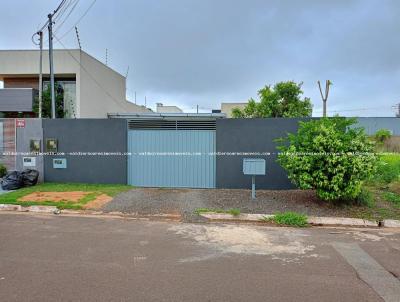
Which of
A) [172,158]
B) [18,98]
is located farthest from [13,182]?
[18,98]

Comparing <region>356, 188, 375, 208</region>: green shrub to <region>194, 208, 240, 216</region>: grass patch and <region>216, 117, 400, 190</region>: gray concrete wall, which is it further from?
<region>194, 208, 240, 216</region>: grass patch

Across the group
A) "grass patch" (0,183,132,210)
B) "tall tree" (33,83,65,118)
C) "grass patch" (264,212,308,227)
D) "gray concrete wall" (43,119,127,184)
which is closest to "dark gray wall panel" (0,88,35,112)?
"tall tree" (33,83,65,118)

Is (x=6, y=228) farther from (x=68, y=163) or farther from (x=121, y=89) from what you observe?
(x=121, y=89)

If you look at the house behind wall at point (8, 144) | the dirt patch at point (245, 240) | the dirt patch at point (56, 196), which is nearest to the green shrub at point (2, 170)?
the house behind wall at point (8, 144)

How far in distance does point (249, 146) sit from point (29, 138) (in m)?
8.15

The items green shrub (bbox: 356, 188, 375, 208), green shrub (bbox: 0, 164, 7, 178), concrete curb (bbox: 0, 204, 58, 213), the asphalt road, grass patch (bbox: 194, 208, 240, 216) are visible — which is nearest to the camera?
the asphalt road

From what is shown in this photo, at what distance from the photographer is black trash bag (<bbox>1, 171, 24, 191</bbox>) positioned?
34.4ft

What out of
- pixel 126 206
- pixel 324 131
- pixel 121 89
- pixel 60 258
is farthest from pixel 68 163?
pixel 121 89

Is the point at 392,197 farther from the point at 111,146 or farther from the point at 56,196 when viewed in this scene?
the point at 56,196

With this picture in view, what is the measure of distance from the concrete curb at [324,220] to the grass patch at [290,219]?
12 centimetres

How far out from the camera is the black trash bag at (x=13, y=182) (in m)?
10.5

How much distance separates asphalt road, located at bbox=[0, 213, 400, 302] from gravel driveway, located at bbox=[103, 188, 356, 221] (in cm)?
115

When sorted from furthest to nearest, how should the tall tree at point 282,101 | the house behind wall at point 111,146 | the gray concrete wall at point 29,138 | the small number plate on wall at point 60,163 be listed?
the tall tree at point 282,101, the gray concrete wall at point 29,138, the small number plate on wall at point 60,163, the house behind wall at point 111,146

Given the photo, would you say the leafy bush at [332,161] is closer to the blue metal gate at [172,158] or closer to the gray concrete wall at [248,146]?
the gray concrete wall at [248,146]
